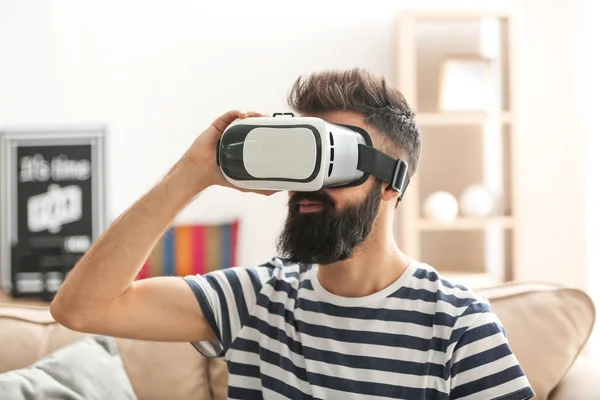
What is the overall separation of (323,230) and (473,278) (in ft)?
6.62

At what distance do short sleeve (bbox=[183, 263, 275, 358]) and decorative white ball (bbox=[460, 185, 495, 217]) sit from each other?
6.11 feet

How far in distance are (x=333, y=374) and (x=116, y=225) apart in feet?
1.47

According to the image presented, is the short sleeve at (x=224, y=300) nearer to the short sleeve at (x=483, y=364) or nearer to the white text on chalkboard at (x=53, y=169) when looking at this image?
the short sleeve at (x=483, y=364)

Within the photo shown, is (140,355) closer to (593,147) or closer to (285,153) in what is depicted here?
(285,153)

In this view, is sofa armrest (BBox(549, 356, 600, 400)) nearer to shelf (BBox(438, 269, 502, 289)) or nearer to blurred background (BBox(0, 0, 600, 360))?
shelf (BBox(438, 269, 502, 289))

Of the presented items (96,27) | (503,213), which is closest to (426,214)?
(503,213)

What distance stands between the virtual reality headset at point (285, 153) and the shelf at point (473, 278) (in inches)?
77.7

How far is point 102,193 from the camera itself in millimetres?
3418

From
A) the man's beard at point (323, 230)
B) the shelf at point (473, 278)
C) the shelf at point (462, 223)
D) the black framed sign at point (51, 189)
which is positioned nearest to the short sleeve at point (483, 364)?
the man's beard at point (323, 230)

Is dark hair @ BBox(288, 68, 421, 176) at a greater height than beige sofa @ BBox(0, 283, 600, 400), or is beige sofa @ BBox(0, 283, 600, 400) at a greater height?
dark hair @ BBox(288, 68, 421, 176)

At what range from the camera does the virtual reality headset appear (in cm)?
102

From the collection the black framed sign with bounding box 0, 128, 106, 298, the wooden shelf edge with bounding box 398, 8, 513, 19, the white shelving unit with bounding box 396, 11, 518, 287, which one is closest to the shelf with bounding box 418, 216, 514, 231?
the white shelving unit with bounding box 396, 11, 518, 287

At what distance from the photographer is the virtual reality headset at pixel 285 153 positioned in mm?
1019

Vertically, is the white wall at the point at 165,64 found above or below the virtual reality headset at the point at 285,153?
above
